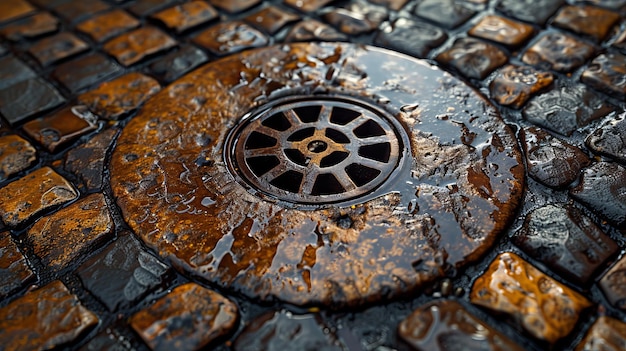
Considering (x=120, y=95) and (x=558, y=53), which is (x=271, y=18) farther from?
(x=558, y=53)

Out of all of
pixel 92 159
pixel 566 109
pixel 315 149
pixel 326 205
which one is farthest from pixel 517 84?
pixel 92 159

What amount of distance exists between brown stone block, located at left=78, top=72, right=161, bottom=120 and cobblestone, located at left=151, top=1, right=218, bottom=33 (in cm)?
45

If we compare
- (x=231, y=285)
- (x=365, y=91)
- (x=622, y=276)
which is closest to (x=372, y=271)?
(x=231, y=285)

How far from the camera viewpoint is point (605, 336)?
4.93 ft

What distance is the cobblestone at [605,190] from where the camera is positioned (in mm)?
1838

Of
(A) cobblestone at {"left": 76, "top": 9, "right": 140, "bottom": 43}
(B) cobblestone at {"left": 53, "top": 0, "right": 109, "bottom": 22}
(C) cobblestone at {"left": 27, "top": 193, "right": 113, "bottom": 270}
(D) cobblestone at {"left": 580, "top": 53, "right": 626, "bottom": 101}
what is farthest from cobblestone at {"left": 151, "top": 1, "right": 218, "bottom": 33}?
(D) cobblestone at {"left": 580, "top": 53, "right": 626, "bottom": 101}

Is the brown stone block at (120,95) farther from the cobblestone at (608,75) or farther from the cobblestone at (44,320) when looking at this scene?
the cobblestone at (608,75)

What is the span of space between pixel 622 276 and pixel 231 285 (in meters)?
1.22

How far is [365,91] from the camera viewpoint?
7.68 ft

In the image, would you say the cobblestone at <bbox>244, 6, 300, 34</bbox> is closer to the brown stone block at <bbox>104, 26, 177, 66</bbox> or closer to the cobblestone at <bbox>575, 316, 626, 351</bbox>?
the brown stone block at <bbox>104, 26, 177, 66</bbox>

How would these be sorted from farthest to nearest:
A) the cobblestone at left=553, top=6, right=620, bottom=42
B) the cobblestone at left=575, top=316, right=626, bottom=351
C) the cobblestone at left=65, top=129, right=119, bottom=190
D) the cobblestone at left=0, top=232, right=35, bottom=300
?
the cobblestone at left=553, top=6, right=620, bottom=42
the cobblestone at left=65, top=129, right=119, bottom=190
the cobblestone at left=0, top=232, right=35, bottom=300
the cobblestone at left=575, top=316, right=626, bottom=351

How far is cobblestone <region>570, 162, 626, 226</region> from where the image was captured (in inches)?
72.4

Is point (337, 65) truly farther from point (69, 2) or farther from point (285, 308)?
point (69, 2)

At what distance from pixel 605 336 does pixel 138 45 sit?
2440 mm
